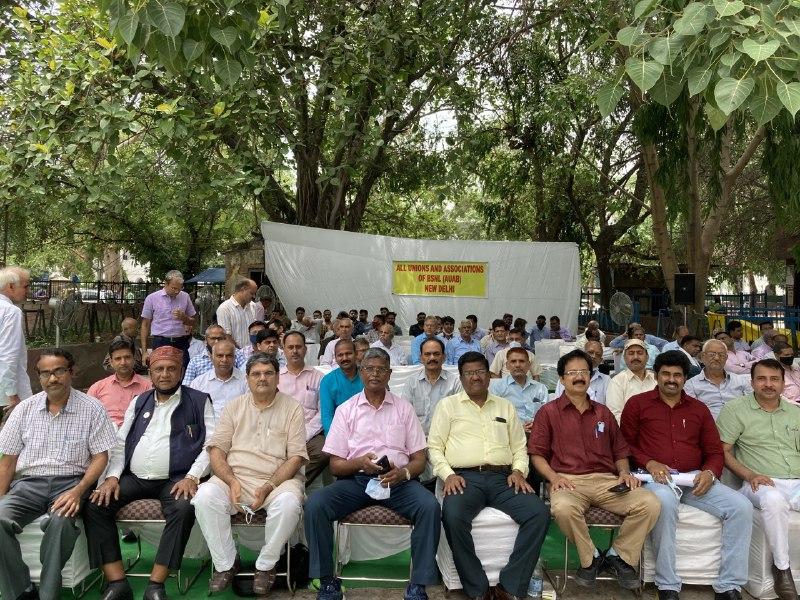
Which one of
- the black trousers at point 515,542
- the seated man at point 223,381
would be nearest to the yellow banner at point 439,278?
the seated man at point 223,381

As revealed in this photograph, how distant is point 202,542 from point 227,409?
860mm

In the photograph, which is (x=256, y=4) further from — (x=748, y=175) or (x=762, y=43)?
(x=748, y=175)

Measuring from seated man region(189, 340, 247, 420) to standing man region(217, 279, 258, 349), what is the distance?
1.99 metres

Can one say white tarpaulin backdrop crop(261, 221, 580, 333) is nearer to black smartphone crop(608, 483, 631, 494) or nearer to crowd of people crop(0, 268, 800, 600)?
crowd of people crop(0, 268, 800, 600)

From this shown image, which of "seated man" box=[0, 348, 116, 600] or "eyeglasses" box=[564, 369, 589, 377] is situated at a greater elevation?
"eyeglasses" box=[564, 369, 589, 377]

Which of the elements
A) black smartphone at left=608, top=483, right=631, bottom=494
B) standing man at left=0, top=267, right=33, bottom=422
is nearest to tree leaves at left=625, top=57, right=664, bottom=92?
black smartphone at left=608, top=483, right=631, bottom=494

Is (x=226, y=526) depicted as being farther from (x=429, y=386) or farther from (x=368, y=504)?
(x=429, y=386)

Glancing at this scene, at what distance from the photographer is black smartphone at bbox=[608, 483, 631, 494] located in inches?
149

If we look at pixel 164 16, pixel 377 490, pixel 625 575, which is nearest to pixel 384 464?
pixel 377 490

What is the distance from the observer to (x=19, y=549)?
3533 millimetres

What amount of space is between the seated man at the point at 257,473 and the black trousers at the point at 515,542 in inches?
35.2

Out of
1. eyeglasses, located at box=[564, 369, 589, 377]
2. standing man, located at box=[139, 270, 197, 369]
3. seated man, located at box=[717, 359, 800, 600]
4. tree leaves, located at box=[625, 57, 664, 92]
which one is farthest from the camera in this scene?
standing man, located at box=[139, 270, 197, 369]

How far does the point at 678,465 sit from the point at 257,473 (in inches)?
102

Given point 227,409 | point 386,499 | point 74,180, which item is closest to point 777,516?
point 386,499
